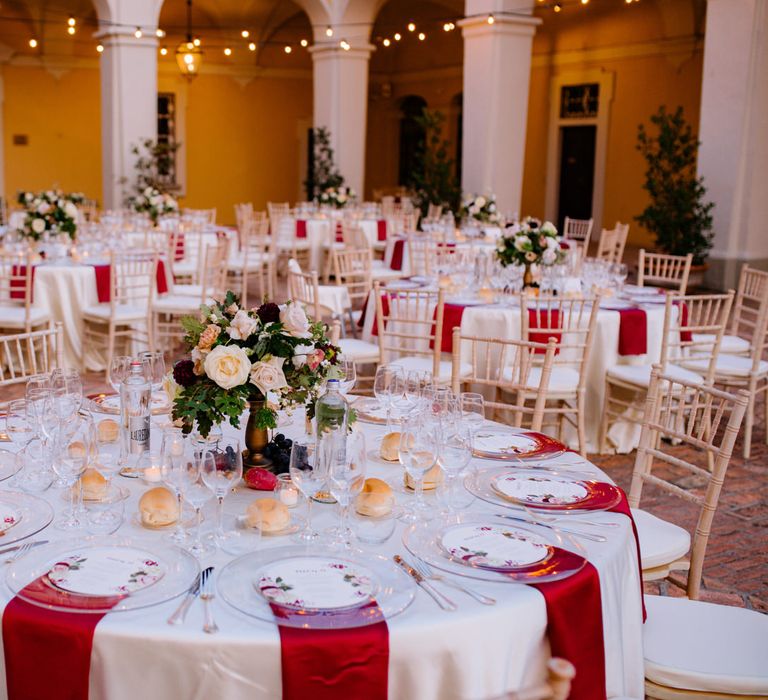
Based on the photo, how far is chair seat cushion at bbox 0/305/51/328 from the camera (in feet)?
21.6

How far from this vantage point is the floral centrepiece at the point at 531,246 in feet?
19.7

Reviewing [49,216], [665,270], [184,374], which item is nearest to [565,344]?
[665,270]

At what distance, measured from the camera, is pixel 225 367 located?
92.5 inches

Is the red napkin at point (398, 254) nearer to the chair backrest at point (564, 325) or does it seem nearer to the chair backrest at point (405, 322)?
the chair backrest at point (405, 322)

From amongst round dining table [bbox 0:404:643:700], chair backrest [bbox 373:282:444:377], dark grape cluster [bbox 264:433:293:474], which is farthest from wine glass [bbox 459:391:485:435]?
chair backrest [bbox 373:282:444:377]

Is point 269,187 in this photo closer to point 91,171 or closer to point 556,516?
point 91,171

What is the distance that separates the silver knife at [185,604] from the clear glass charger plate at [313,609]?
5 cm

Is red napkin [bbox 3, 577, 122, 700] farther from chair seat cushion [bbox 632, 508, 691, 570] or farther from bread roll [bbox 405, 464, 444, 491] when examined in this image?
chair seat cushion [bbox 632, 508, 691, 570]

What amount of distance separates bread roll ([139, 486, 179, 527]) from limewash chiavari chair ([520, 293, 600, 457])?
117 inches

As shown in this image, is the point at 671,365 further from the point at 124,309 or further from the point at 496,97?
the point at 496,97

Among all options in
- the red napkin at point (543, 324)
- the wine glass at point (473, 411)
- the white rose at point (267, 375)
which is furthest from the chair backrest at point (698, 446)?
the red napkin at point (543, 324)

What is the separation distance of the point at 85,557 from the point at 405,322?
13.4 feet

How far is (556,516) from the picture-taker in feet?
7.61

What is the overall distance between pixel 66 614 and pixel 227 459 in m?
0.44
